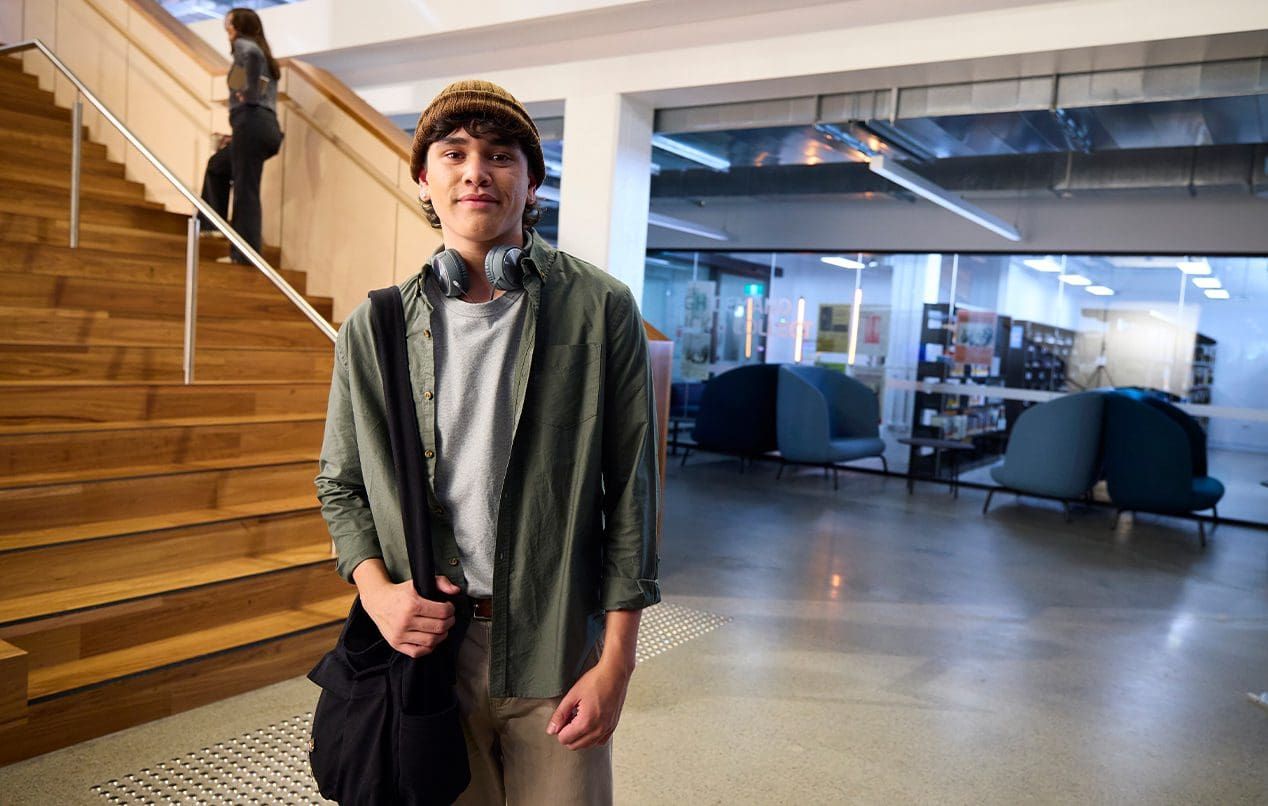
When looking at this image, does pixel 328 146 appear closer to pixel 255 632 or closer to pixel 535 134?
pixel 255 632

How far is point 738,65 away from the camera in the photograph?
538 cm

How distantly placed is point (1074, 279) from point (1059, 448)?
250 centimetres

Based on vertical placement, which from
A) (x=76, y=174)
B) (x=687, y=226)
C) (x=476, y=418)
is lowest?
(x=476, y=418)

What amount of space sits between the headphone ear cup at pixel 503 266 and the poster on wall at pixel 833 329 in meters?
10.0

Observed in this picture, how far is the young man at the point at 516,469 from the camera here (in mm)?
1255

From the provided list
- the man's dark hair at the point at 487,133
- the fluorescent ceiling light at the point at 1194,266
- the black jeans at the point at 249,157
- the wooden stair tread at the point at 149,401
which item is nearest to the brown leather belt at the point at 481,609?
the man's dark hair at the point at 487,133

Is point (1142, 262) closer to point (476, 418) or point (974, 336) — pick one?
point (974, 336)

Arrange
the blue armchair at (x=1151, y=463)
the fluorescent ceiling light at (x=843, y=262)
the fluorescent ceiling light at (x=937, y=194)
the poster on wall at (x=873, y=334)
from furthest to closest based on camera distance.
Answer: the fluorescent ceiling light at (x=843, y=262)
the poster on wall at (x=873, y=334)
the blue armchair at (x=1151, y=463)
the fluorescent ceiling light at (x=937, y=194)

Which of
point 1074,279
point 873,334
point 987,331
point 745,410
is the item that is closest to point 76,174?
point 745,410

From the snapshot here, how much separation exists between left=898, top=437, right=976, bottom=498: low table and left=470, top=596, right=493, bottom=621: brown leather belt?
27.5 feet

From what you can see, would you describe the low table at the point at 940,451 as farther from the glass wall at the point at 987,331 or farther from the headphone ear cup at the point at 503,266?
the headphone ear cup at the point at 503,266

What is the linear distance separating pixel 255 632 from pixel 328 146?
3.51 m

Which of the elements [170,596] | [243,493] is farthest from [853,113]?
[170,596]

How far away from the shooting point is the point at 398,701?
1.25 meters
